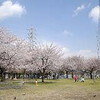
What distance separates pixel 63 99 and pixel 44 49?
3465 centimetres

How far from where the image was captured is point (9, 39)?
31.9m

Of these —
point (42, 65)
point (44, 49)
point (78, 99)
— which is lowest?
point (78, 99)

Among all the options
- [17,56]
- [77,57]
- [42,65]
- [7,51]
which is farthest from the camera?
[77,57]

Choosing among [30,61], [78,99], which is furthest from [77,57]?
[78,99]

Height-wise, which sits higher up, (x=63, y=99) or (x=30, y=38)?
(x=30, y=38)

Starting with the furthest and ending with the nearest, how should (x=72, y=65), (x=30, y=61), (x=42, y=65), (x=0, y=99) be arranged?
(x=72, y=65) → (x=30, y=61) → (x=42, y=65) → (x=0, y=99)

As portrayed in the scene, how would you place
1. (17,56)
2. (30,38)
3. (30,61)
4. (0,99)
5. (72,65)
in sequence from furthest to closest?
1. (72,65)
2. (30,38)
3. (30,61)
4. (17,56)
5. (0,99)

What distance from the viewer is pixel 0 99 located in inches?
649

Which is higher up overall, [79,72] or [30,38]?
[30,38]

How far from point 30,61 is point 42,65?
4367 mm

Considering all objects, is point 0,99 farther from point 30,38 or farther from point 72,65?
point 72,65

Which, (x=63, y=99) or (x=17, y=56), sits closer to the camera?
(x=63, y=99)

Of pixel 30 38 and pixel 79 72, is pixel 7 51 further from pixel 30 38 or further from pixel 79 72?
pixel 79 72

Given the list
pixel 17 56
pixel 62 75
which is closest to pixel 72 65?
pixel 62 75
